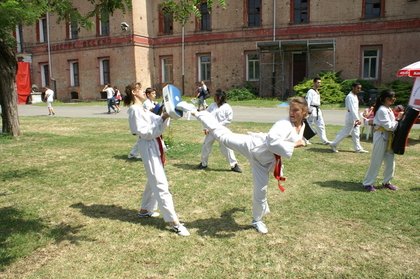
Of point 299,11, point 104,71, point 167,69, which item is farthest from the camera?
point 104,71

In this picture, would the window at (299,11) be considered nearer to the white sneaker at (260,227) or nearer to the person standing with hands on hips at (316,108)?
the person standing with hands on hips at (316,108)

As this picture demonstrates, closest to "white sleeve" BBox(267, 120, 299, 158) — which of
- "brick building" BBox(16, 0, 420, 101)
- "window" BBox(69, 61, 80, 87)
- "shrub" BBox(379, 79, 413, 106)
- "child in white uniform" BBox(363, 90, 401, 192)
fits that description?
"child in white uniform" BBox(363, 90, 401, 192)

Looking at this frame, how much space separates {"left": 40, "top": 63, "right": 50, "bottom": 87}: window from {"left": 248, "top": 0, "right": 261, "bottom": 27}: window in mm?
19517

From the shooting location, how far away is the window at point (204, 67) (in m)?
29.8

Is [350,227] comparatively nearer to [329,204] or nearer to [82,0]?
[329,204]

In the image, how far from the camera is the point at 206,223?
209 inches

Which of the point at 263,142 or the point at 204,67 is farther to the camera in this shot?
the point at 204,67

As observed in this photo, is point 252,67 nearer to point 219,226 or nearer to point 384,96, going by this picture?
point 384,96

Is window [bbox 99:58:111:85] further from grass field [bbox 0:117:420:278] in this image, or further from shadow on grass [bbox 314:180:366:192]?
shadow on grass [bbox 314:180:366:192]

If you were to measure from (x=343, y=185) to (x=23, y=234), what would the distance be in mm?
5373

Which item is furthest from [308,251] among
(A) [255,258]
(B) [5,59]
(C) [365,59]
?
(C) [365,59]

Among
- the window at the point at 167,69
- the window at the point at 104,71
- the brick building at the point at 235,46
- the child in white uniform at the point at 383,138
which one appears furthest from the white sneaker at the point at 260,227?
the window at the point at 104,71

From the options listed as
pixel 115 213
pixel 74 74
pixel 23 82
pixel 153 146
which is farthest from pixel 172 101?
pixel 23 82

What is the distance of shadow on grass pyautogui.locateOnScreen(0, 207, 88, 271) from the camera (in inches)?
175
